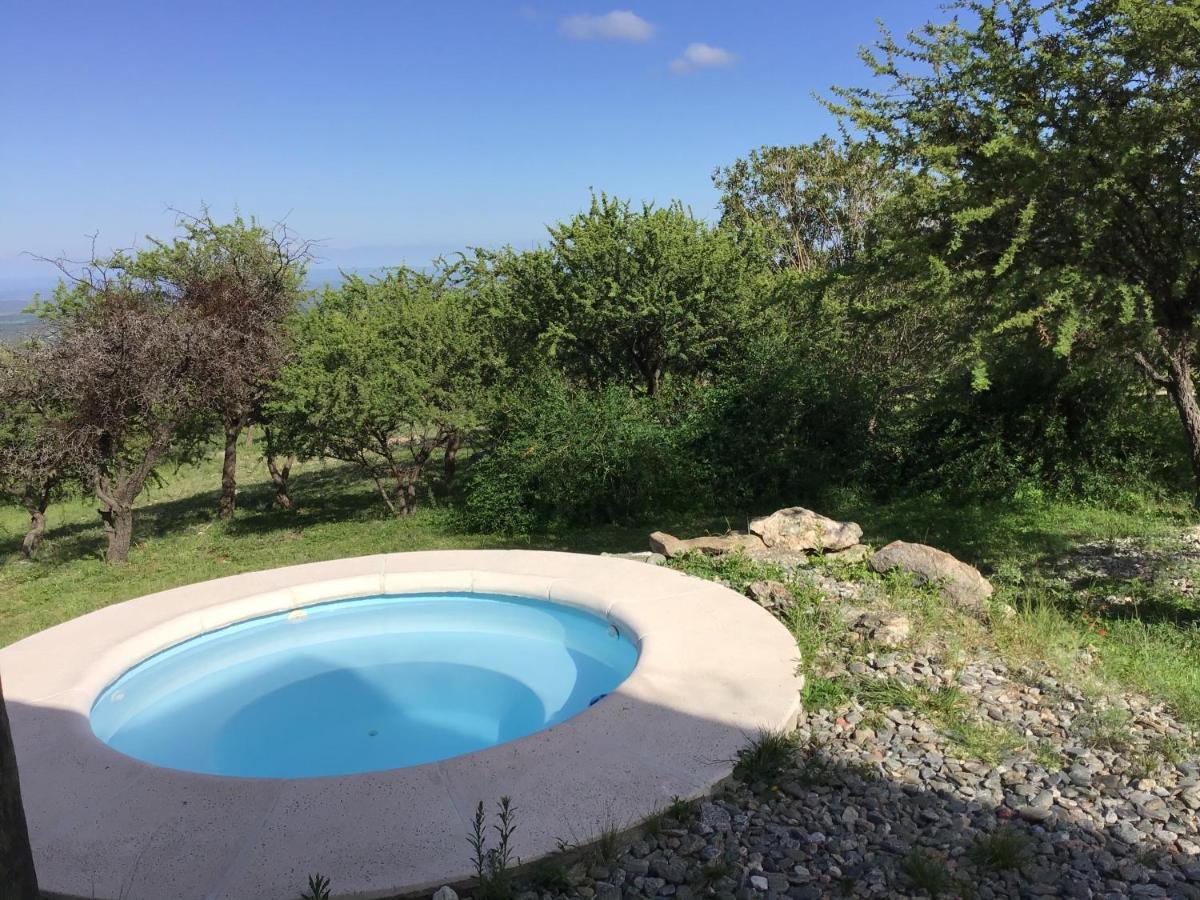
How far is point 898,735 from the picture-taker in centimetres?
538

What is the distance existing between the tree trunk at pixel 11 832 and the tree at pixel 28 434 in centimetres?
1115

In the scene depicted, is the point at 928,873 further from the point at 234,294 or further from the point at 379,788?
the point at 234,294

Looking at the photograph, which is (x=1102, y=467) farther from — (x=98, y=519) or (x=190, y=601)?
(x=98, y=519)

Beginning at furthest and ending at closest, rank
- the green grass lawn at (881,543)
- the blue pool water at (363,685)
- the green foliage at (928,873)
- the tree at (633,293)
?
the tree at (633,293) < the blue pool water at (363,685) < the green grass lawn at (881,543) < the green foliage at (928,873)

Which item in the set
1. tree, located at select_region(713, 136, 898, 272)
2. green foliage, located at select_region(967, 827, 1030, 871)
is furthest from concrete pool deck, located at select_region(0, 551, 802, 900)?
tree, located at select_region(713, 136, 898, 272)

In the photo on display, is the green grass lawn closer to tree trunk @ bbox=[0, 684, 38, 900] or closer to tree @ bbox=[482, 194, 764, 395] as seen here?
tree @ bbox=[482, 194, 764, 395]

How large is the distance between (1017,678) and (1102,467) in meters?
7.81

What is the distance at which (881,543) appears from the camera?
10828mm

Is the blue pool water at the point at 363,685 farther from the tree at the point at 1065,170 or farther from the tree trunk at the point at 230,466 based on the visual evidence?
the tree trunk at the point at 230,466

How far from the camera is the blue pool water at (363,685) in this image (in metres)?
6.92

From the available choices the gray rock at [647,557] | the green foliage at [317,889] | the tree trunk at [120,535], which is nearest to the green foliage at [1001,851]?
the green foliage at [317,889]

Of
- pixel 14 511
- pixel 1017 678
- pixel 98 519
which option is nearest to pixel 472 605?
pixel 1017 678

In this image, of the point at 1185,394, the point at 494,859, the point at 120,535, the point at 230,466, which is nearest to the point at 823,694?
the point at 494,859

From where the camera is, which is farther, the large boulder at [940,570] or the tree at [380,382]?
the tree at [380,382]
